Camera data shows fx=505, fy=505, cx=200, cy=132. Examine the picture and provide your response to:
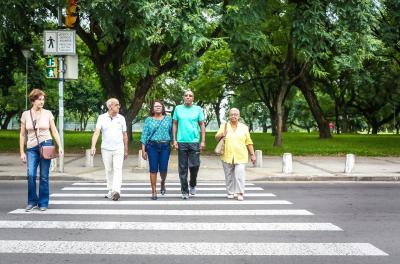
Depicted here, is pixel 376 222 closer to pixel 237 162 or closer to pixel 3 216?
pixel 237 162

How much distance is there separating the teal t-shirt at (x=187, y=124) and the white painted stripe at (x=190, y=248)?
3582 millimetres

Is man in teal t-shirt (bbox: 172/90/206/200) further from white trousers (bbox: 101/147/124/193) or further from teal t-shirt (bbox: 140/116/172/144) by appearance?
white trousers (bbox: 101/147/124/193)

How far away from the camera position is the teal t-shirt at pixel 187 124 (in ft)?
30.7

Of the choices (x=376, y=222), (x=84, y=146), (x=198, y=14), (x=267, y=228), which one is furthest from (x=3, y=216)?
(x=84, y=146)

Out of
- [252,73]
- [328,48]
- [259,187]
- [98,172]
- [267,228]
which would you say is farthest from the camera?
[252,73]

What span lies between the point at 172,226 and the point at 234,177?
2.87m

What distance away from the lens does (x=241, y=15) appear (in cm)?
1719

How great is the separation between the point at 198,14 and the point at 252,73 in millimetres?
22418

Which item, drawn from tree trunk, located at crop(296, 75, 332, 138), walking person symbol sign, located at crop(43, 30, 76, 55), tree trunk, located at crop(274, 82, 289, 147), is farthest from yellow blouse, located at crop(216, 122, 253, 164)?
tree trunk, located at crop(296, 75, 332, 138)

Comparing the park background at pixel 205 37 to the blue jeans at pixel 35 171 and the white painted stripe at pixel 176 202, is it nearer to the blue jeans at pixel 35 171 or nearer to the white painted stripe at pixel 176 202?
the white painted stripe at pixel 176 202

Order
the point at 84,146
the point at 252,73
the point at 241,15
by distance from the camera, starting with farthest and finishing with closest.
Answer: the point at 252,73
the point at 84,146
the point at 241,15

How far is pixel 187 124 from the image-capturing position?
9375 millimetres

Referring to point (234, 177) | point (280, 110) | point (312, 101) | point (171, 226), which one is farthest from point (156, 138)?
point (312, 101)

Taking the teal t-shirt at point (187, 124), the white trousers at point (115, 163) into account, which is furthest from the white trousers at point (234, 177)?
the white trousers at point (115, 163)
